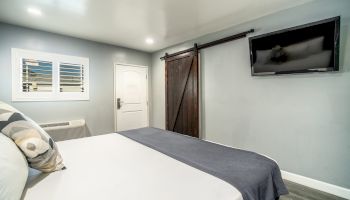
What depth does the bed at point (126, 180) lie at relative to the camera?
0.95m

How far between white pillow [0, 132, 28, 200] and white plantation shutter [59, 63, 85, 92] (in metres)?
2.75

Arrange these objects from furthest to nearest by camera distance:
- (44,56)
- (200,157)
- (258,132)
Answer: (44,56)
(258,132)
(200,157)

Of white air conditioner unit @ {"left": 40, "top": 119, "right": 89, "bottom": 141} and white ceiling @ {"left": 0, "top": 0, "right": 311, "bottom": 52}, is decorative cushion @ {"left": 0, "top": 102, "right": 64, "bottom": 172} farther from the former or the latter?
white air conditioner unit @ {"left": 40, "top": 119, "right": 89, "bottom": 141}

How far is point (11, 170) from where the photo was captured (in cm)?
82

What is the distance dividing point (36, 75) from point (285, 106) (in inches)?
166

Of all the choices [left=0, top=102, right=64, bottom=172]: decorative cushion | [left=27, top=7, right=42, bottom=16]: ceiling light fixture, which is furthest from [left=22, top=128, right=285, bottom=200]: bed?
[left=27, top=7, right=42, bottom=16]: ceiling light fixture

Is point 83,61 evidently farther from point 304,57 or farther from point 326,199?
point 326,199

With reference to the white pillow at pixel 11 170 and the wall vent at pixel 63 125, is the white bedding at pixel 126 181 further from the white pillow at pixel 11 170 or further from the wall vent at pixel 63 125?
the wall vent at pixel 63 125

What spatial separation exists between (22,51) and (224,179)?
378cm

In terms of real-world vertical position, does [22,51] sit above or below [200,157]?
above

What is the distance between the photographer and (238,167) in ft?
4.23

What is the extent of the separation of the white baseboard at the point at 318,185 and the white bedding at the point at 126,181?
2.00 metres

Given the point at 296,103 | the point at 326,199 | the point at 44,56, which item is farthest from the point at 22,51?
the point at 326,199

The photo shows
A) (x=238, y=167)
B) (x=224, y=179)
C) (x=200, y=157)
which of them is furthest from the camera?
(x=200, y=157)
